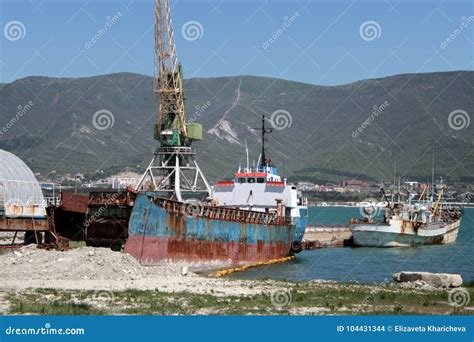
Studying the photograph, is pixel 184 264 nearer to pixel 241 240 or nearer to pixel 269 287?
pixel 241 240

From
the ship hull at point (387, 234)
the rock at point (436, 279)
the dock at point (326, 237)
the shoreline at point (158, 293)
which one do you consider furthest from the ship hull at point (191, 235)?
the ship hull at point (387, 234)

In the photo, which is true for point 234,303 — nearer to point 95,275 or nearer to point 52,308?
point 52,308

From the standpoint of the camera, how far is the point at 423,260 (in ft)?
222

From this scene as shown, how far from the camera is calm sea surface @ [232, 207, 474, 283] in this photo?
50.8 metres

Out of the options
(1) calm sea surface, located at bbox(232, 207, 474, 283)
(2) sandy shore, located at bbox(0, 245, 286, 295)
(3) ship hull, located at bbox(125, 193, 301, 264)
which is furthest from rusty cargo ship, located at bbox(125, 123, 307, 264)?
(2) sandy shore, located at bbox(0, 245, 286, 295)

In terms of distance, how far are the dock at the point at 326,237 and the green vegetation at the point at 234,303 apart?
155ft

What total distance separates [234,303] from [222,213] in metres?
23.7

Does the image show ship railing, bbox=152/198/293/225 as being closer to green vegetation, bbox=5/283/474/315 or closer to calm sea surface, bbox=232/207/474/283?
calm sea surface, bbox=232/207/474/283

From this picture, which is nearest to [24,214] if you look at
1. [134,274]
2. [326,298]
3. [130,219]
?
[130,219]

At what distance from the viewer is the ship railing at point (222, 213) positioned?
46.5m

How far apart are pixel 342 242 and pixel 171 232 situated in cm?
4322

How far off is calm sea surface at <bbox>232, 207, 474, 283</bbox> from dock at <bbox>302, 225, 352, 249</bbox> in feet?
5.68

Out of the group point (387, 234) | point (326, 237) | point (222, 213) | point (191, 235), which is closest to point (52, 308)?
point (191, 235)

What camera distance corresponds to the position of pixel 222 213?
2050 inches
